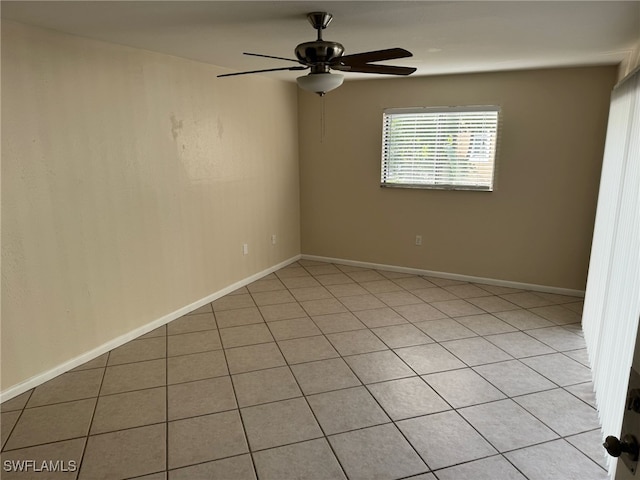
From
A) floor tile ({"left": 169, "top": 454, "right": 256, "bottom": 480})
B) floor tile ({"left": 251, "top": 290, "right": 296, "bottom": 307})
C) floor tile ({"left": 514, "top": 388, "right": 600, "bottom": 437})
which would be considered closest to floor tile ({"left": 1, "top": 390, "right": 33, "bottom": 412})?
floor tile ({"left": 169, "top": 454, "right": 256, "bottom": 480})

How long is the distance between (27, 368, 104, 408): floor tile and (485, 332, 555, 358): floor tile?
9.63 feet

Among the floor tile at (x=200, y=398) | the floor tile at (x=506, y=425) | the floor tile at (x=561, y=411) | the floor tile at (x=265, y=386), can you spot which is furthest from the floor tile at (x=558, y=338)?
the floor tile at (x=200, y=398)

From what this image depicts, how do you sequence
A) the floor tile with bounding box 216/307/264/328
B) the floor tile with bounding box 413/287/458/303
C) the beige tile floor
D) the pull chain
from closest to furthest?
the beige tile floor → the floor tile with bounding box 216/307/264/328 → the floor tile with bounding box 413/287/458/303 → the pull chain

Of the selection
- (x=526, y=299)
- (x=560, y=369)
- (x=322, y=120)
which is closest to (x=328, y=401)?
(x=560, y=369)

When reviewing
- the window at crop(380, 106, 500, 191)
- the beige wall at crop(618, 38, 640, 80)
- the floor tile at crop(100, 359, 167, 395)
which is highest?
the beige wall at crop(618, 38, 640, 80)

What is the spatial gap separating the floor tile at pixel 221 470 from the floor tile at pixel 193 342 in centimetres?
Answer: 120

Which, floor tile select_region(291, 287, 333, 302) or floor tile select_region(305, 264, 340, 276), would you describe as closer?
floor tile select_region(291, 287, 333, 302)

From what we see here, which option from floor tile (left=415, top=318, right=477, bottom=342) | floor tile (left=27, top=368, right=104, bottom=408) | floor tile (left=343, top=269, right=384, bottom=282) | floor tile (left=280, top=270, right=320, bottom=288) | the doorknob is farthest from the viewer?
floor tile (left=343, top=269, right=384, bottom=282)

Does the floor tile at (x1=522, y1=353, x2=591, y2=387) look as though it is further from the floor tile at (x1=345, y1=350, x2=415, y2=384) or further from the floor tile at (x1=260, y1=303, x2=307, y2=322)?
the floor tile at (x1=260, y1=303, x2=307, y2=322)

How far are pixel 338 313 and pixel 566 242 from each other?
2.48 metres

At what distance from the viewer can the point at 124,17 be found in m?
2.27

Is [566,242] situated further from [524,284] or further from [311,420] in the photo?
[311,420]

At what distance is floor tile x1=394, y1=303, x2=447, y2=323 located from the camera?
3725mm

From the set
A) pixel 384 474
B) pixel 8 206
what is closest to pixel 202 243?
pixel 8 206
